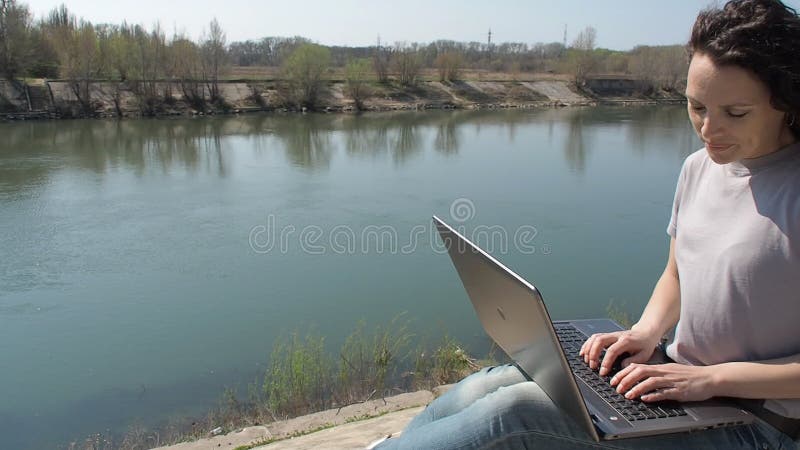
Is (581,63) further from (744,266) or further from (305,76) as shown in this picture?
(744,266)

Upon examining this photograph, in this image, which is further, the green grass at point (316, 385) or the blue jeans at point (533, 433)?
the green grass at point (316, 385)

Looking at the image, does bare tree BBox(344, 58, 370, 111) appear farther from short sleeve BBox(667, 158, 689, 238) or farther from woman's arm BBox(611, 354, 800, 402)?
woman's arm BBox(611, 354, 800, 402)

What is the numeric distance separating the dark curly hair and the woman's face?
0.05 ft

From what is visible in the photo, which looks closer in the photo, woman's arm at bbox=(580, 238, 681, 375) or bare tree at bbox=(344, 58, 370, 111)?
woman's arm at bbox=(580, 238, 681, 375)

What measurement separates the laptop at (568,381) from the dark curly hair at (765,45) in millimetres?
473

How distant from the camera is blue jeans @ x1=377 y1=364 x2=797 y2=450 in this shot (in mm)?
1027

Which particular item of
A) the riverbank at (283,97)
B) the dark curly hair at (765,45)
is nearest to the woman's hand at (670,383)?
the dark curly hair at (765,45)

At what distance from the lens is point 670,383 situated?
106 centimetres

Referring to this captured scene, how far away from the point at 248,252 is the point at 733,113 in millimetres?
6096

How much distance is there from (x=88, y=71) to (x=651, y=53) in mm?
28659

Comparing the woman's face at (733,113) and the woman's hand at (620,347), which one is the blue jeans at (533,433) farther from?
the woman's face at (733,113)

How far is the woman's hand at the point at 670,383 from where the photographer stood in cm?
105

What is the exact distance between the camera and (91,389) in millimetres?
3998

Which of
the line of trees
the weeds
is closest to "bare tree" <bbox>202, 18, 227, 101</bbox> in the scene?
the line of trees
